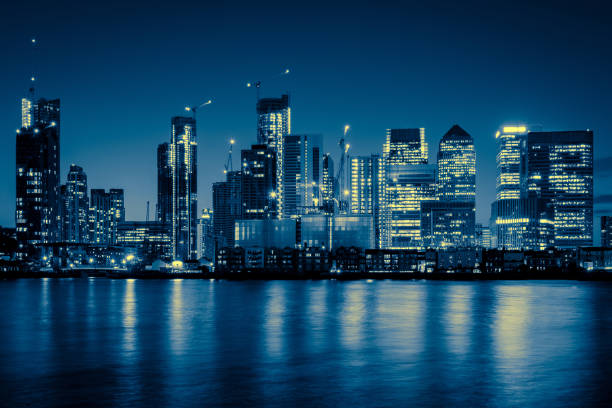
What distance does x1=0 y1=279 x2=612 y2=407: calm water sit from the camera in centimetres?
2788

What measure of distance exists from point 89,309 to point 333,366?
4807 centimetres

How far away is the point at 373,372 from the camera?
3334 centimetres

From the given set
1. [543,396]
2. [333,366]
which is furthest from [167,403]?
[543,396]

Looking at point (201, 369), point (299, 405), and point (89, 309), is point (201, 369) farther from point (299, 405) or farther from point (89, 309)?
point (89, 309)

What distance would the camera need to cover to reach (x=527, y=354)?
40.3 m

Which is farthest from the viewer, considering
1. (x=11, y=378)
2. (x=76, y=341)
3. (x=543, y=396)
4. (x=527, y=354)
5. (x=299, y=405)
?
(x=76, y=341)

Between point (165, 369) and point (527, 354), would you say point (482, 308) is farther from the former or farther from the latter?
point (165, 369)

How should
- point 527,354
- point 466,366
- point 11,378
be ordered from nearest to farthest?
point 11,378 < point 466,366 < point 527,354

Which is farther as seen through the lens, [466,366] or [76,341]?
[76,341]

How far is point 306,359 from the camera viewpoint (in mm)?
37906

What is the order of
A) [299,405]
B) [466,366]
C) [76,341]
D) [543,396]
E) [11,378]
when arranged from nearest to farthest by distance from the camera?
1. [299,405]
2. [543,396]
3. [11,378]
4. [466,366]
5. [76,341]

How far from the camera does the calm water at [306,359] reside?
91.5ft

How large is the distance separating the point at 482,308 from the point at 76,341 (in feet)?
156

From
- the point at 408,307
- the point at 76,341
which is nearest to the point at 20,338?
the point at 76,341
